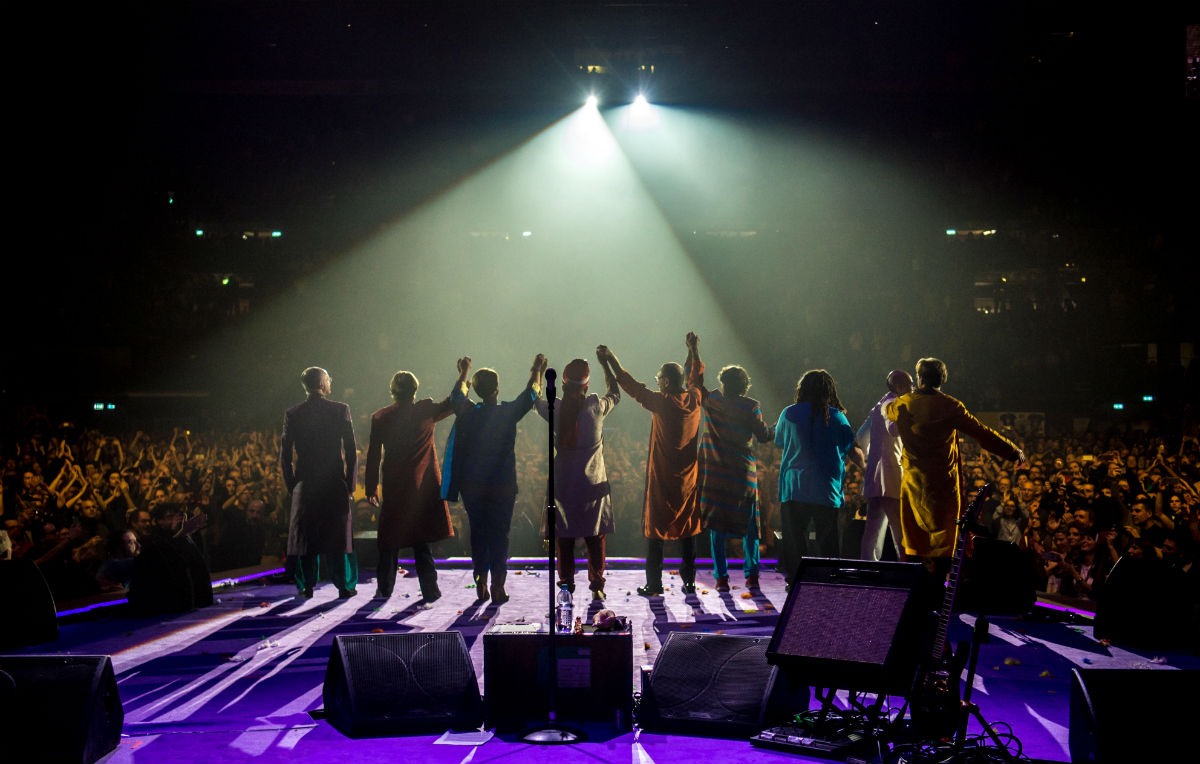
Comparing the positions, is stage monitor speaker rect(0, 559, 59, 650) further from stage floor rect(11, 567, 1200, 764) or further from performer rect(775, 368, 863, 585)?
performer rect(775, 368, 863, 585)

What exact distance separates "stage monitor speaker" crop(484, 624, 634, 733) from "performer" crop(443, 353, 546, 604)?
2.45m

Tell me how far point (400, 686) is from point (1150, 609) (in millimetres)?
3686

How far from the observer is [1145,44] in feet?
38.0

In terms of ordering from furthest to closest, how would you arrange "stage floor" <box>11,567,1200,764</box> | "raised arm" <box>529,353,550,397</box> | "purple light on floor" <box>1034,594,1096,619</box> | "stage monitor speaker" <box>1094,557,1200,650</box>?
"raised arm" <box>529,353,550,397</box>, "purple light on floor" <box>1034,594,1096,619</box>, "stage monitor speaker" <box>1094,557,1200,650</box>, "stage floor" <box>11,567,1200,764</box>

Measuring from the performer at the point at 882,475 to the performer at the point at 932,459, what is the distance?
0.36 metres

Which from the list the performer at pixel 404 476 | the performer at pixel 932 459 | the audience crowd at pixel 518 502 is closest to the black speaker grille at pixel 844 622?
the performer at pixel 932 459

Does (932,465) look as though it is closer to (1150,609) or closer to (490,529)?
(1150,609)

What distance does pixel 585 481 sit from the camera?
245 inches

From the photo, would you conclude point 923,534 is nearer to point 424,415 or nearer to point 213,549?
point 424,415

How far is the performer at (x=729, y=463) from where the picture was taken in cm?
636

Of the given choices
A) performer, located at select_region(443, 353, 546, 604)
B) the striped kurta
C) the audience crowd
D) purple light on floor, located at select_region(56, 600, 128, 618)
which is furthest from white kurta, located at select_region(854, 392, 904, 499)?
purple light on floor, located at select_region(56, 600, 128, 618)

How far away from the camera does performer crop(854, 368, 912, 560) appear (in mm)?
6094

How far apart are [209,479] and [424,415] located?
4.80 meters

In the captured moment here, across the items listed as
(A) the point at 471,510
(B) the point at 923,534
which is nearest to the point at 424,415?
(A) the point at 471,510
